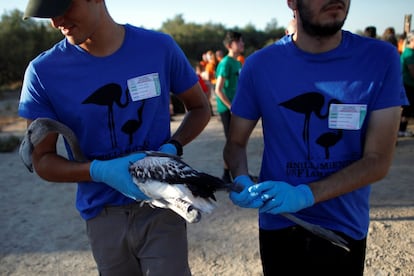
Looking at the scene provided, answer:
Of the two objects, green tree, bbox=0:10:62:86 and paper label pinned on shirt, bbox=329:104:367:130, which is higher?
paper label pinned on shirt, bbox=329:104:367:130

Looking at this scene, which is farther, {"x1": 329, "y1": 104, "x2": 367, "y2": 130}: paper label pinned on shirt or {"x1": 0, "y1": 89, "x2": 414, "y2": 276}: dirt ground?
{"x1": 0, "y1": 89, "x2": 414, "y2": 276}: dirt ground

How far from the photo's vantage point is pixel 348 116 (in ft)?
5.78

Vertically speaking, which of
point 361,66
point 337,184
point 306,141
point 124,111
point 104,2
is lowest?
point 337,184

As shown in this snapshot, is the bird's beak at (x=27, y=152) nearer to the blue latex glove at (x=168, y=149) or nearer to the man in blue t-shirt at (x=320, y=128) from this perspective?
the blue latex glove at (x=168, y=149)

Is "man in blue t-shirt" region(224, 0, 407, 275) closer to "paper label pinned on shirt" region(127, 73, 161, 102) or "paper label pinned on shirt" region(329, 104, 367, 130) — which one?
"paper label pinned on shirt" region(329, 104, 367, 130)

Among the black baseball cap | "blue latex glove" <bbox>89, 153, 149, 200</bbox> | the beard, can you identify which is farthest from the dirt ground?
the black baseball cap

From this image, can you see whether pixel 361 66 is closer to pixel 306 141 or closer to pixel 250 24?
pixel 306 141

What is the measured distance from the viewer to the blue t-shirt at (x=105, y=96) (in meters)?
2.00

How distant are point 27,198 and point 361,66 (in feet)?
17.1

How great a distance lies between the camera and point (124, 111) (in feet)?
6.72

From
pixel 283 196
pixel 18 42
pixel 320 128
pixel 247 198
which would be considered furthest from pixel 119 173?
pixel 18 42

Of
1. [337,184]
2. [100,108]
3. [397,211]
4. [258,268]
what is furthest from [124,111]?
[397,211]

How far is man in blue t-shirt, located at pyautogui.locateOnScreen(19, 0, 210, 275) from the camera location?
199 centimetres

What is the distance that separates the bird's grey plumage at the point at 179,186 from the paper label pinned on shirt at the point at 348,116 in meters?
0.49
